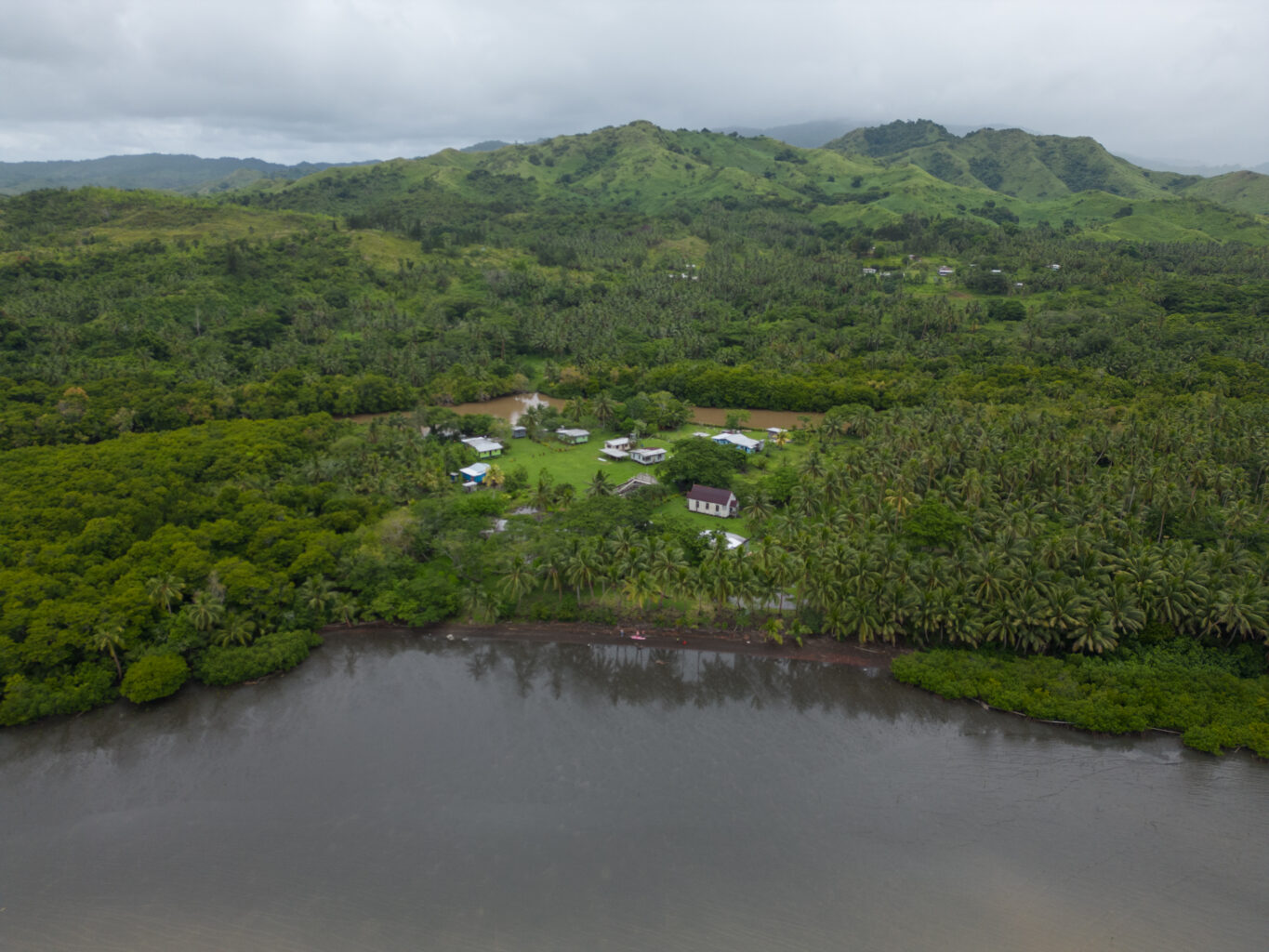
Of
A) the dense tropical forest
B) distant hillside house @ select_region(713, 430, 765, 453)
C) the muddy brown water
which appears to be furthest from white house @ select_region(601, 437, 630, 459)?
the muddy brown water

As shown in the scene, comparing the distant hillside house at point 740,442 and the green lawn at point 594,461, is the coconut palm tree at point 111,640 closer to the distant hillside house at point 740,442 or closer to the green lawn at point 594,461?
the green lawn at point 594,461

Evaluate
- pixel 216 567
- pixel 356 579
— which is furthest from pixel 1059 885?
pixel 216 567

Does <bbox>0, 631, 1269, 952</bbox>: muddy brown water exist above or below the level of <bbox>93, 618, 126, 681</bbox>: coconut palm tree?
below

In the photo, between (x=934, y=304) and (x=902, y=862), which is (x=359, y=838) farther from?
(x=934, y=304)

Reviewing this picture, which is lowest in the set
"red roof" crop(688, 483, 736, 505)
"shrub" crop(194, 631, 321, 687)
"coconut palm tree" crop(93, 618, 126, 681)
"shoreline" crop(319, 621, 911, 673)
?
"shoreline" crop(319, 621, 911, 673)

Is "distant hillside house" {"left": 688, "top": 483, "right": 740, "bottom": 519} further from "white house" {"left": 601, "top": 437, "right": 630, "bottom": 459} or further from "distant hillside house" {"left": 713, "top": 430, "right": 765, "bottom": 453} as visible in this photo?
"white house" {"left": 601, "top": 437, "right": 630, "bottom": 459}
